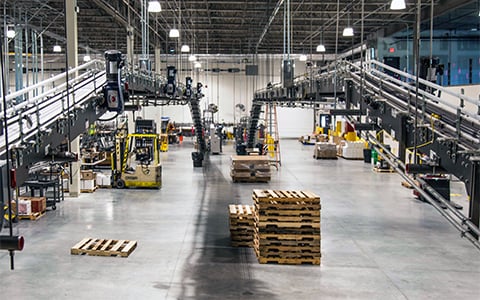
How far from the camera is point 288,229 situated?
9.33 meters

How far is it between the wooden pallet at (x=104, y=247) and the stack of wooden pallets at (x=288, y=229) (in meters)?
2.65

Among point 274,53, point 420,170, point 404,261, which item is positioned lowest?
point 404,261

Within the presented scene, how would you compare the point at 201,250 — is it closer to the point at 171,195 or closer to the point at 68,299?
the point at 68,299

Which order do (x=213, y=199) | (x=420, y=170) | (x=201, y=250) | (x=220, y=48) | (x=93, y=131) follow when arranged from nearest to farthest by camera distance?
(x=420, y=170)
(x=201, y=250)
(x=213, y=199)
(x=93, y=131)
(x=220, y=48)

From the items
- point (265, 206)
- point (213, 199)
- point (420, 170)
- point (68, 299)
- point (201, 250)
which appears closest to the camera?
point (420, 170)

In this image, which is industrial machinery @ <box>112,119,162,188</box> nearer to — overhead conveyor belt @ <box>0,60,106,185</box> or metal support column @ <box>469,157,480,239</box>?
overhead conveyor belt @ <box>0,60,106,185</box>

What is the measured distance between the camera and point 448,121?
7.72 metres

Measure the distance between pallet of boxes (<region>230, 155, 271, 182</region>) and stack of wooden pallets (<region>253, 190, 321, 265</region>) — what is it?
32.3 ft

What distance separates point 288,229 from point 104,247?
12.3 ft

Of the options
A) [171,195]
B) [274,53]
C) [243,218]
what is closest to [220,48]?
[274,53]

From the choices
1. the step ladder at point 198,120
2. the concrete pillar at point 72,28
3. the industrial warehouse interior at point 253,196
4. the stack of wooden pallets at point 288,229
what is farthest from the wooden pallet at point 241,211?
the step ladder at point 198,120

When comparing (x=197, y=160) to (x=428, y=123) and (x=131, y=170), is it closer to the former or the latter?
(x=131, y=170)

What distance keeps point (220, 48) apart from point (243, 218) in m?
30.2

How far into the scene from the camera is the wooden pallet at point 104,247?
9490 millimetres
